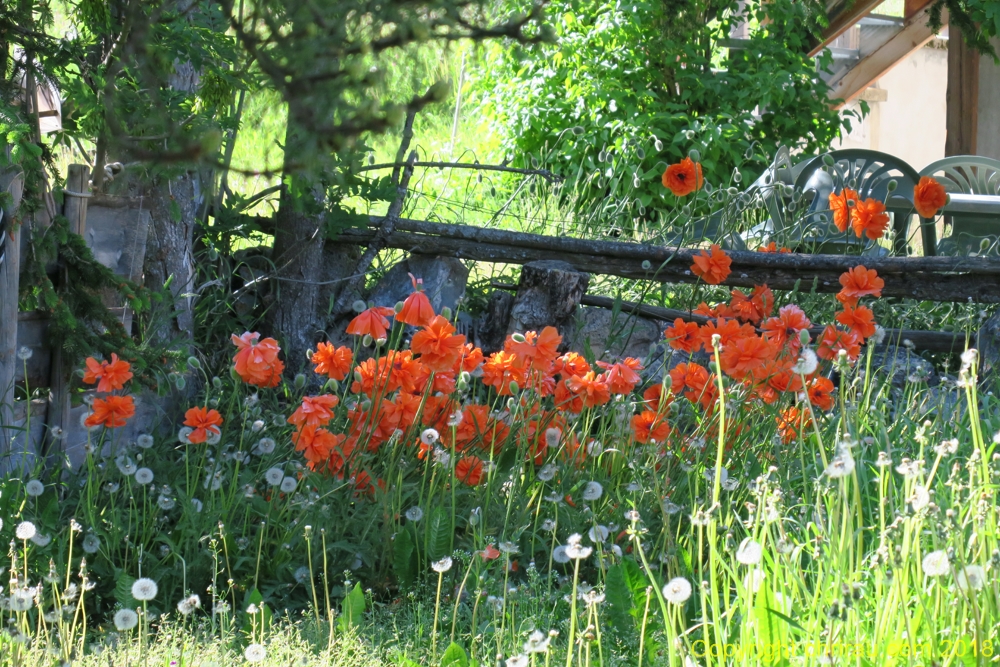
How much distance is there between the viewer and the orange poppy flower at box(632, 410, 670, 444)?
2.58 meters

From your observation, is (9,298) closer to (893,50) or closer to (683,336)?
(683,336)

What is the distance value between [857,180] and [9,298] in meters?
4.24

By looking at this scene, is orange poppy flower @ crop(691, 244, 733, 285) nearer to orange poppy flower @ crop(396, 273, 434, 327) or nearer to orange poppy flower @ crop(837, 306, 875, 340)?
orange poppy flower @ crop(837, 306, 875, 340)

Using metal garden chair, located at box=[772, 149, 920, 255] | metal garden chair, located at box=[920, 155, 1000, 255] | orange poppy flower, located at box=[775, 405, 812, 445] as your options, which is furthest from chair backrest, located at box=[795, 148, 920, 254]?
orange poppy flower, located at box=[775, 405, 812, 445]

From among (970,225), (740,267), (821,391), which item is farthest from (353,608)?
(970,225)

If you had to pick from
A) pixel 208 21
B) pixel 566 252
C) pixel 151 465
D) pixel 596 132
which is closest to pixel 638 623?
pixel 151 465

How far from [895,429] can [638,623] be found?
125 cm

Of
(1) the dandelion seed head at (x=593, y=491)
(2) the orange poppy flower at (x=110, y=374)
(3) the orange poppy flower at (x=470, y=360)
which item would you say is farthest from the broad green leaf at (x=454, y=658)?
(2) the orange poppy flower at (x=110, y=374)

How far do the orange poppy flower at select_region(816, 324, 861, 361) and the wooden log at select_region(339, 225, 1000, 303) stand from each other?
1362mm

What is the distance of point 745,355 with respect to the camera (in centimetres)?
249

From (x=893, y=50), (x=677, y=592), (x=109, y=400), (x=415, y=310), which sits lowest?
(x=677, y=592)

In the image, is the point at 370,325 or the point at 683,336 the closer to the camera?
the point at 370,325

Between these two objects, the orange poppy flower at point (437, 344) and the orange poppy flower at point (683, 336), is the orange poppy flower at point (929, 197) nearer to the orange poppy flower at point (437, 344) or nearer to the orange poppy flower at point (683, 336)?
the orange poppy flower at point (683, 336)

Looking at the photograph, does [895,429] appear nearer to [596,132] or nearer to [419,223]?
[419,223]
